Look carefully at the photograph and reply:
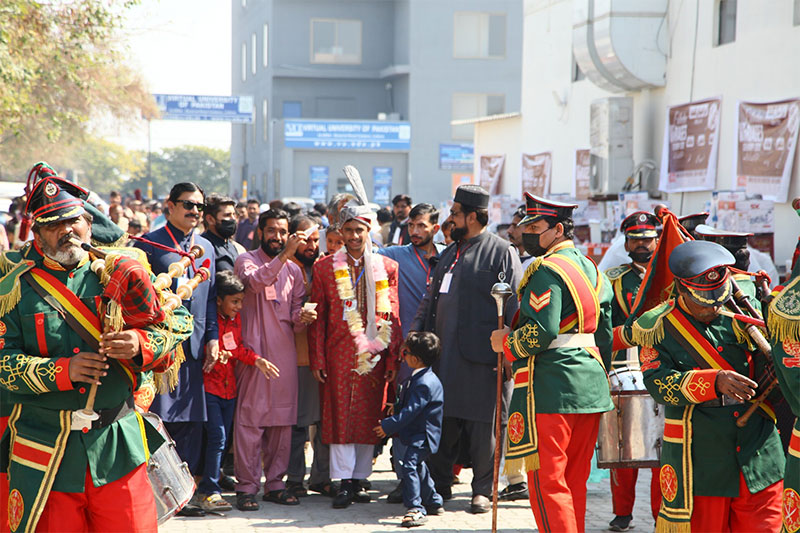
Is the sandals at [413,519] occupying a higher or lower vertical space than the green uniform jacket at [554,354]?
lower

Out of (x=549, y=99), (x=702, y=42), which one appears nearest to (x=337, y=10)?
(x=549, y=99)

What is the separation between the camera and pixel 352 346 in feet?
23.8

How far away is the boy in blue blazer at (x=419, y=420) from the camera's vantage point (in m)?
6.85

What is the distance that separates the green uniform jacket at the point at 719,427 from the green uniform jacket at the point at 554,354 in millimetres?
701

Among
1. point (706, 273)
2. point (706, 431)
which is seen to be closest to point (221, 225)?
point (706, 273)

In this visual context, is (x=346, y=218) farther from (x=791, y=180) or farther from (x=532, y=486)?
(x=791, y=180)

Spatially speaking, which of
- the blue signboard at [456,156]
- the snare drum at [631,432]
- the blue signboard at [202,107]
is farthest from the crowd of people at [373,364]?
the blue signboard at [202,107]

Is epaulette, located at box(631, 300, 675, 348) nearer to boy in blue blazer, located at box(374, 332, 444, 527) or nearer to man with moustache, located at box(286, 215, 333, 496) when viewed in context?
boy in blue blazer, located at box(374, 332, 444, 527)

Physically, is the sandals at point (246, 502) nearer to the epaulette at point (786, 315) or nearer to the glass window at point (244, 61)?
the epaulette at point (786, 315)

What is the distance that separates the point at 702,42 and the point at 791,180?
10.1ft

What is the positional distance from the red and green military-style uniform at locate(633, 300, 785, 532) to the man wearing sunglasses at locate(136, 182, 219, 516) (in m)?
3.35

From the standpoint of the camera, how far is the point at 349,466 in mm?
7184

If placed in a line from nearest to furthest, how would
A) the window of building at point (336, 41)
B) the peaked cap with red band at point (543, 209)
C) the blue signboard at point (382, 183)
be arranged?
the peaked cap with red band at point (543, 209)
the blue signboard at point (382, 183)
the window of building at point (336, 41)

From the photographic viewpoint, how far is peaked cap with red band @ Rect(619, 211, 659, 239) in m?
6.97
